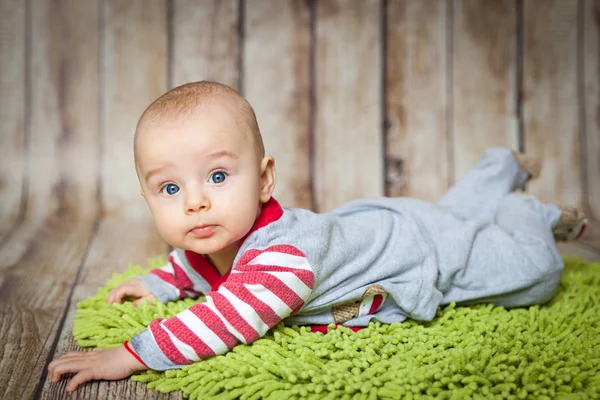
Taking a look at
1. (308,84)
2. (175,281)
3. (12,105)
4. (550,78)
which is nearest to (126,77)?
(12,105)

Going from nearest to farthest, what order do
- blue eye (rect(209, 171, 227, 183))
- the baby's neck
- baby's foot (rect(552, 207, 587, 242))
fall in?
blue eye (rect(209, 171, 227, 183)) < the baby's neck < baby's foot (rect(552, 207, 587, 242))

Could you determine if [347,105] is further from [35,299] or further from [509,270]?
[35,299]

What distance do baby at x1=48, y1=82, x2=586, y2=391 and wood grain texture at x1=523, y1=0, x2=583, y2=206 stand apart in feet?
2.52

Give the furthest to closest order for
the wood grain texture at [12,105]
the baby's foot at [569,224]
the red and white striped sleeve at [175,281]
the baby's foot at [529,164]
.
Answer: the wood grain texture at [12,105] < the baby's foot at [529,164] < the baby's foot at [569,224] < the red and white striped sleeve at [175,281]

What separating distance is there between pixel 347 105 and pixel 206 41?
42cm

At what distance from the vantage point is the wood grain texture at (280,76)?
1925 millimetres

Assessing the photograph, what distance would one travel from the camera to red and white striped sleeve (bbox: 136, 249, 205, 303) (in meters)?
1.15

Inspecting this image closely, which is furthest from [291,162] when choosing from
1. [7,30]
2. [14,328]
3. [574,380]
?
[574,380]

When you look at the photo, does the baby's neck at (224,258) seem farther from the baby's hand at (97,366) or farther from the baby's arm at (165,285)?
the baby's hand at (97,366)

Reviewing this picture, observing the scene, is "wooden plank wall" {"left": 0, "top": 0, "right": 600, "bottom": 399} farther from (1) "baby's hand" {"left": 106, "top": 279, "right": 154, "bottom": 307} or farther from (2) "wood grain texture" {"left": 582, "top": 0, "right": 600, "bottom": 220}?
(1) "baby's hand" {"left": 106, "top": 279, "right": 154, "bottom": 307}

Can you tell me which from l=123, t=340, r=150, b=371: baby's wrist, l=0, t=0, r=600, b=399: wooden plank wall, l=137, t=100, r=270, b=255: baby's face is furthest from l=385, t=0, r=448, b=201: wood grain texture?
l=123, t=340, r=150, b=371: baby's wrist

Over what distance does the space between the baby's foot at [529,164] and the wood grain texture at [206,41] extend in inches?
31.9

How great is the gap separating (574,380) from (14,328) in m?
0.79

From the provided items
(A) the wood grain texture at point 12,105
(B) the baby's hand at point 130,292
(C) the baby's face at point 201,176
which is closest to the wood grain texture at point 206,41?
(A) the wood grain texture at point 12,105
